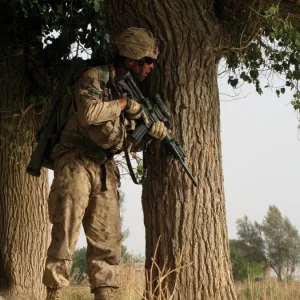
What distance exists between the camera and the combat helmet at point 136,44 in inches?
215

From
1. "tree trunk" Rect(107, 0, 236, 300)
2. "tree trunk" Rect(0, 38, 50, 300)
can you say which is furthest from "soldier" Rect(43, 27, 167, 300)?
"tree trunk" Rect(0, 38, 50, 300)

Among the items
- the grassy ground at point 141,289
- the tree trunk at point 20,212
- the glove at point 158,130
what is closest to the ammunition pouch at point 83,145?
the glove at point 158,130

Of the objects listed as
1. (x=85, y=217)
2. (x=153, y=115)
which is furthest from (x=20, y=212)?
(x=153, y=115)

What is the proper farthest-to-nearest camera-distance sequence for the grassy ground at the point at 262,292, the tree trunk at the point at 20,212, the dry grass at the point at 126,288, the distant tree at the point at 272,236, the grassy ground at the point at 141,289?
1. the distant tree at the point at 272,236
2. the tree trunk at the point at 20,212
3. the dry grass at the point at 126,288
4. the grassy ground at the point at 141,289
5. the grassy ground at the point at 262,292

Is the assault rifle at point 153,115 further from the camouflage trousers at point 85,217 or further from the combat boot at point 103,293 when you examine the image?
the combat boot at point 103,293

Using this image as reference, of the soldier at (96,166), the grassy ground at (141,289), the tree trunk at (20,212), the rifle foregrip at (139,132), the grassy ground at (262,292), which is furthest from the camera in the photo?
the tree trunk at (20,212)

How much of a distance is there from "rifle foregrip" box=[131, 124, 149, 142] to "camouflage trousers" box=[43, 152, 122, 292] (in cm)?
37

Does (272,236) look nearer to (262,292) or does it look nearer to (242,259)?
(242,259)

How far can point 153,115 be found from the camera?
5.57 m

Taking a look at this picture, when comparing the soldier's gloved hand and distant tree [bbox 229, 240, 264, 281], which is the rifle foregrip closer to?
the soldier's gloved hand

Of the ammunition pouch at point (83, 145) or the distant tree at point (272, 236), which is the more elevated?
the distant tree at point (272, 236)

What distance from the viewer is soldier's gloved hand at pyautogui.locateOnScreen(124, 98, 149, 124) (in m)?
5.36

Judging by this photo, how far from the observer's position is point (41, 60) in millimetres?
10172

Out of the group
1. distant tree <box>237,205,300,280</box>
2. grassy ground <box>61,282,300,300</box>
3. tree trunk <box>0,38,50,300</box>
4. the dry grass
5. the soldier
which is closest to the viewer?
the soldier
